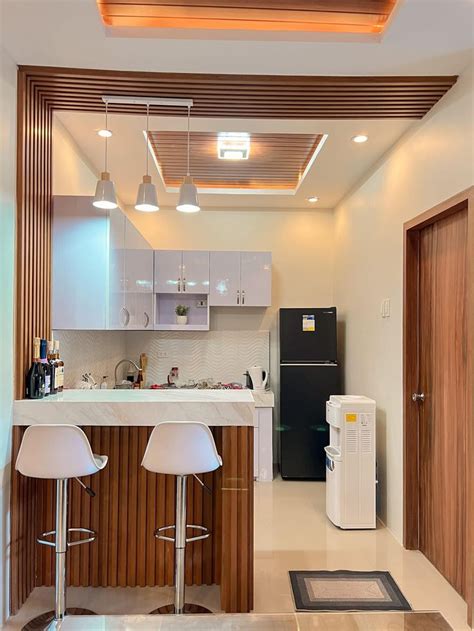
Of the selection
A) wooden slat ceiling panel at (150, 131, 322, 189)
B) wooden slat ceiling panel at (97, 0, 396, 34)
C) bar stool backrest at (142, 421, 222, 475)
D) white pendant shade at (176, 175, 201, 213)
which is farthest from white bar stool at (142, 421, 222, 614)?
wooden slat ceiling panel at (150, 131, 322, 189)

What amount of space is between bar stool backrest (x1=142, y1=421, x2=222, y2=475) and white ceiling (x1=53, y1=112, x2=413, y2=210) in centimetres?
205

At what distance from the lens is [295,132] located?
3.35 meters


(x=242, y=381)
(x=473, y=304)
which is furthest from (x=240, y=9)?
(x=242, y=381)

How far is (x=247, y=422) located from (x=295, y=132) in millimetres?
2114

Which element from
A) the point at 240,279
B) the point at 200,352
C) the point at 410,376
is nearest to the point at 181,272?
the point at 240,279

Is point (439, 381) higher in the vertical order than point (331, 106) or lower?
lower

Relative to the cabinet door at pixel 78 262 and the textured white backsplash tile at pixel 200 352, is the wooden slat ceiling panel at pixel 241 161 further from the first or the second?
the textured white backsplash tile at pixel 200 352

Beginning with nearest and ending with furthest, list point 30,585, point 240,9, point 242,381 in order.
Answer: point 240,9 < point 30,585 < point 242,381

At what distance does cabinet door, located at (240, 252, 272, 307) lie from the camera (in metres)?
5.05

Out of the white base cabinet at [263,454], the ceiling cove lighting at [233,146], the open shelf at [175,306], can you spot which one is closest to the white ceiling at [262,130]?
the ceiling cove lighting at [233,146]

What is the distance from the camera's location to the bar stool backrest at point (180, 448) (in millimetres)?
2242

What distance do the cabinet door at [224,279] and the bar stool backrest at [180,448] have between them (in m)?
2.86

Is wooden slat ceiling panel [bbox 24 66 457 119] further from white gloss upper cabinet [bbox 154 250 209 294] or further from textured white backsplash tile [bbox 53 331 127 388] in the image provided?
white gloss upper cabinet [bbox 154 250 209 294]

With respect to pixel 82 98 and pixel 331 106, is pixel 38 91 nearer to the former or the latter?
pixel 82 98
